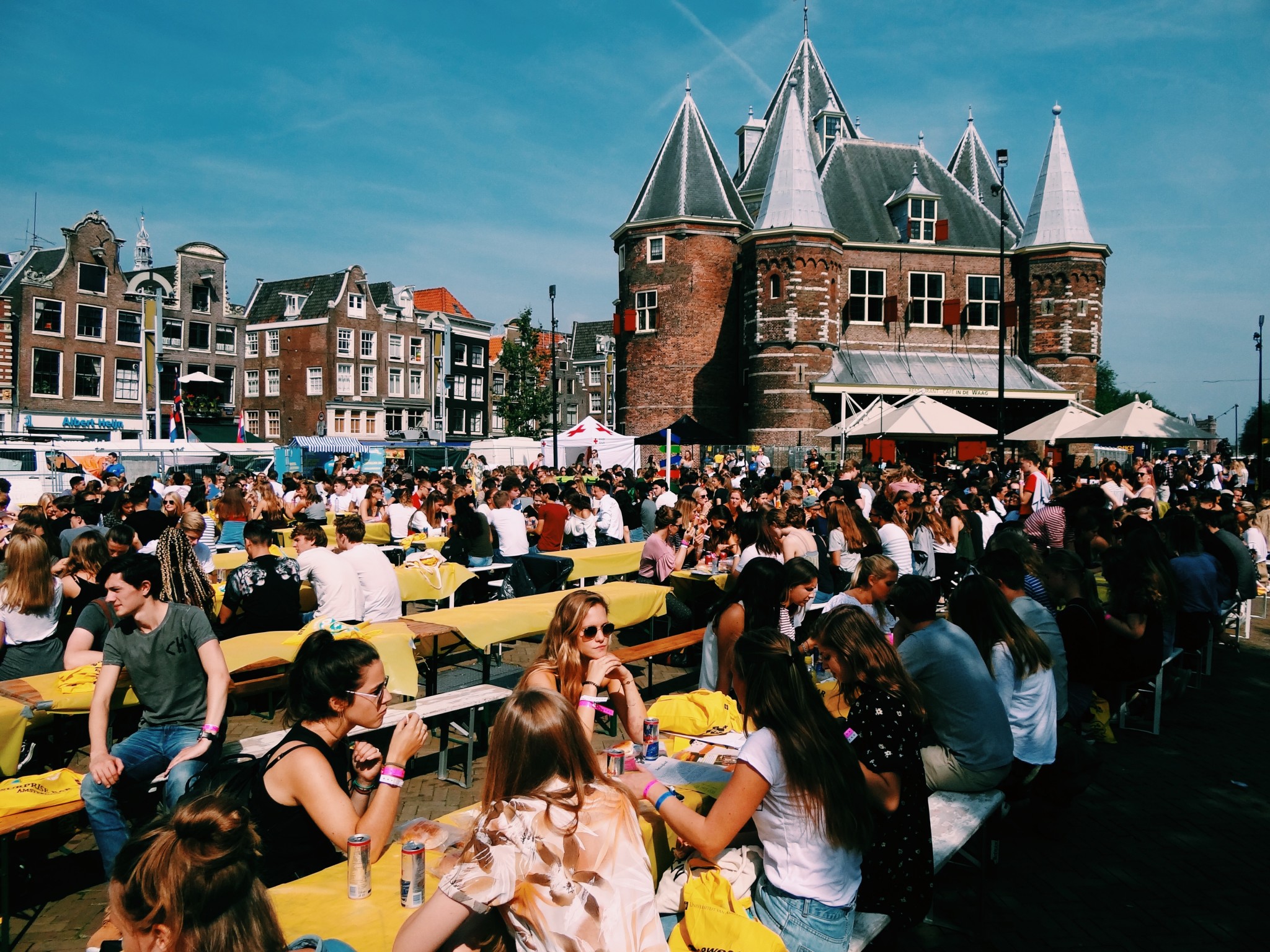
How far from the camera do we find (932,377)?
1259 inches

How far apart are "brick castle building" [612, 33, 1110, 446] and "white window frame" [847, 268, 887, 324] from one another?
0.18 feet

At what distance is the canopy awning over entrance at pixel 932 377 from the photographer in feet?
101

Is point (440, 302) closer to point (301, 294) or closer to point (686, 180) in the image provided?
point (301, 294)

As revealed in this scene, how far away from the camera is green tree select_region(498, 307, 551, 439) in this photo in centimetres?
4706

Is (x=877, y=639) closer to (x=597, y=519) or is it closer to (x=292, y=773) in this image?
(x=292, y=773)

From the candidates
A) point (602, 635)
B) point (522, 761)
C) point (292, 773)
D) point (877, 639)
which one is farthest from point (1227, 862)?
point (292, 773)

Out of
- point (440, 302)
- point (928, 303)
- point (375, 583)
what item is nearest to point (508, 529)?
point (375, 583)

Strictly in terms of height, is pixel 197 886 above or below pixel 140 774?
above

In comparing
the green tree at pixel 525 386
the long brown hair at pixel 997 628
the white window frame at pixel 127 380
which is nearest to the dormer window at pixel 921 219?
the green tree at pixel 525 386

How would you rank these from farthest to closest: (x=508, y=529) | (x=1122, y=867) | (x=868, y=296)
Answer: (x=868, y=296)
(x=508, y=529)
(x=1122, y=867)

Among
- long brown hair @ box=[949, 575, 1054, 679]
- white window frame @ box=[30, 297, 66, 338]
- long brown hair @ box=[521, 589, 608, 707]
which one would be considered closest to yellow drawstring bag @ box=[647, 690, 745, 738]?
long brown hair @ box=[521, 589, 608, 707]

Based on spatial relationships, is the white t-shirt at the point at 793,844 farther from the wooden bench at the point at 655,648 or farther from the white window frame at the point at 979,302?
the white window frame at the point at 979,302

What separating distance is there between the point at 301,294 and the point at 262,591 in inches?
1724

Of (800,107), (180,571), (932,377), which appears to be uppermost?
(800,107)
